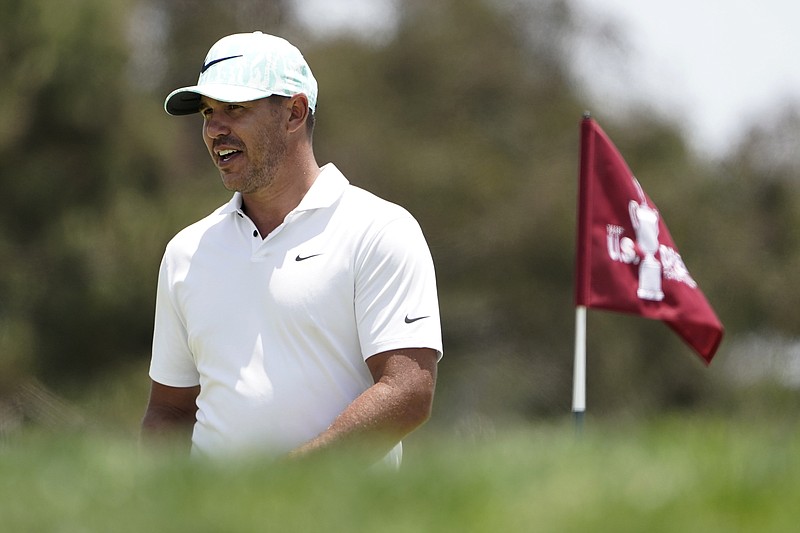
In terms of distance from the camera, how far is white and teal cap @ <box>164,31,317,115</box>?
431cm

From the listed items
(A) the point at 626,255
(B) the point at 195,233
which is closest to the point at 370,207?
(B) the point at 195,233

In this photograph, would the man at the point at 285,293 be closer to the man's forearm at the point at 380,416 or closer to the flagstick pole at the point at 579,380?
the man's forearm at the point at 380,416

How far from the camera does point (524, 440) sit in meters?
2.52

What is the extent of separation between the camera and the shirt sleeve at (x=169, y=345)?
14.5ft

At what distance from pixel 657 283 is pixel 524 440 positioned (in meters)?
4.61

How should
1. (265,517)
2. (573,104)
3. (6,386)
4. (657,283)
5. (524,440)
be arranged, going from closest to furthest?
1. (265,517)
2. (524,440)
3. (657,283)
4. (6,386)
5. (573,104)

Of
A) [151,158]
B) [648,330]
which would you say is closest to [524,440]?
[151,158]

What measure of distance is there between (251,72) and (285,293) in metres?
0.70

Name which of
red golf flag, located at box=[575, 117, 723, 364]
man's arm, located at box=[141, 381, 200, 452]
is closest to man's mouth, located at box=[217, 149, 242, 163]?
man's arm, located at box=[141, 381, 200, 452]

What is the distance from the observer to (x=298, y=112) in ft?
14.7

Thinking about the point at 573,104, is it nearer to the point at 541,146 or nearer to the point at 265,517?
the point at 541,146

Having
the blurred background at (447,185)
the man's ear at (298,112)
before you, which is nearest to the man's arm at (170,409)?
the man's ear at (298,112)

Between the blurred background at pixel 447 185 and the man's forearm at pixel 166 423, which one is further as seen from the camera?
the blurred background at pixel 447 185

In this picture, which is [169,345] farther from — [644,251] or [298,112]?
[644,251]
